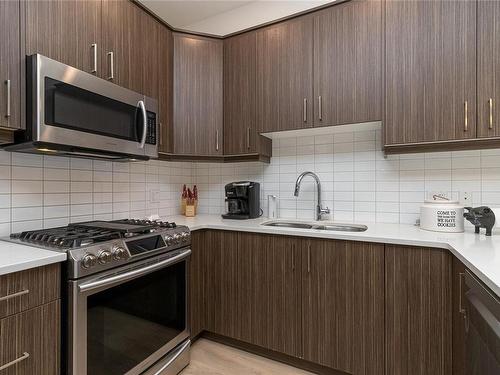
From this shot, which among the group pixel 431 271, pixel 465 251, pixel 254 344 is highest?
pixel 465 251

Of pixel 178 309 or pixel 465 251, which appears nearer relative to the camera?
pixel 465 251

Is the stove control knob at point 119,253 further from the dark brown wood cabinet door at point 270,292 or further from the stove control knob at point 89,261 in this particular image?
the dark brown wood cabinet door at point 270,292

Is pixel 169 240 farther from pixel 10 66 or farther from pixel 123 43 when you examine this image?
pixel 123 43

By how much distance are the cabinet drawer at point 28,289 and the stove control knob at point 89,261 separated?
0.09 meters

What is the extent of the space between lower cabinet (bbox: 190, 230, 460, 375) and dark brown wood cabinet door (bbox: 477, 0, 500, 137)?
74cm

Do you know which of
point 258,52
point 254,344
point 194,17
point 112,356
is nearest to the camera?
point 112,356

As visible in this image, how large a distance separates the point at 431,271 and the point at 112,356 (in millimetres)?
1563

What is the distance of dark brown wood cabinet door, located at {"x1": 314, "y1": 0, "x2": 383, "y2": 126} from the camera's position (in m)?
1.76

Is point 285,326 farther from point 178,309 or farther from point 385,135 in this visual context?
point 385,135

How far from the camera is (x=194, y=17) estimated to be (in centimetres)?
273

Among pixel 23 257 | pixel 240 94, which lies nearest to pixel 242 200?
pixel 240 94

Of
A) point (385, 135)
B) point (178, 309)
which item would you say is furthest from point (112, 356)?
point (385, 135)

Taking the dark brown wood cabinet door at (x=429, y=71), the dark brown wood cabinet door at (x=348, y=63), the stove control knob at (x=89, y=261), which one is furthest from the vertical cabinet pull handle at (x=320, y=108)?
the stove control knob at (x=89, y=261)

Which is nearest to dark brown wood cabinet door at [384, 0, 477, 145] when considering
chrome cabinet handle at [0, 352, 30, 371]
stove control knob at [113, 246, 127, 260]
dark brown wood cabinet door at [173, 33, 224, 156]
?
dark brown wood cabinet door at [173, 33, 224, 156]
